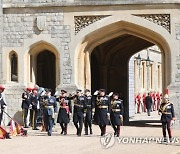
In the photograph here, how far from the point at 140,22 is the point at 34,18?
13.4 feet

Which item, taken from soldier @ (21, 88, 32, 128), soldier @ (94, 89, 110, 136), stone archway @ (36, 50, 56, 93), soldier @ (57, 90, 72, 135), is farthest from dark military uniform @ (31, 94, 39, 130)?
stone archway @ (36, 50, 56, 93)

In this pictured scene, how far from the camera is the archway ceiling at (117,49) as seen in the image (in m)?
29.6

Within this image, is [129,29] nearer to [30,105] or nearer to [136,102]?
[30,105]

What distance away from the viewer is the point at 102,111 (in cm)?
1823

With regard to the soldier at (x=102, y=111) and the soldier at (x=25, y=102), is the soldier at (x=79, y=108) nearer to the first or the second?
the soldier at (x=102, y=111)

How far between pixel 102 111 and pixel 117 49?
12015 mm

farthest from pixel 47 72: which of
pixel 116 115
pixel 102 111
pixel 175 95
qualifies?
pixel 116 115

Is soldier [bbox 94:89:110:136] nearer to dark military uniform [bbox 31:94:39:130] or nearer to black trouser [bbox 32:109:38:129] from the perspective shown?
black trouser [bbox 32:109:38:129]

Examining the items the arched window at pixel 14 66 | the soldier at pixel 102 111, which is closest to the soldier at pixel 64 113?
the soldier at pixel 102 111

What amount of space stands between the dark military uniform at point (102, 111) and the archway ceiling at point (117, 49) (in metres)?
11.3

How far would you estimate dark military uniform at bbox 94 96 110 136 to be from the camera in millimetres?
Result: 18109

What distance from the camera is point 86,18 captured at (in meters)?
22.7

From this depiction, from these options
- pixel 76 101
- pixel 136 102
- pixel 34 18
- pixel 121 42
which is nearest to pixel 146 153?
pixel 76 101

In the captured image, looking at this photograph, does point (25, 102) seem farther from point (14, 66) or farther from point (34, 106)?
point (14, 66)
